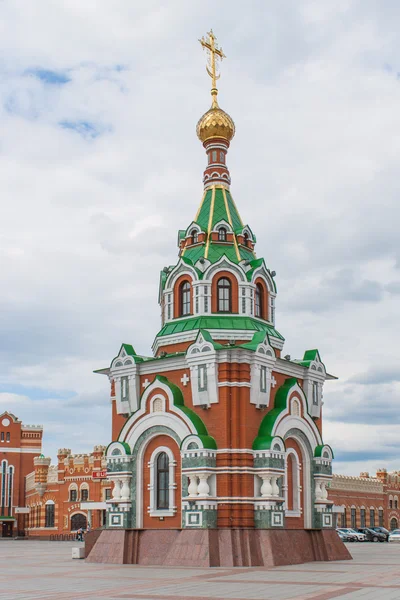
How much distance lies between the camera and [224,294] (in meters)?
28.4

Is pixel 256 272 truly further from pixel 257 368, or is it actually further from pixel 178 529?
pixel 178 529

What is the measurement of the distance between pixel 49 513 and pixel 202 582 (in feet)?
153

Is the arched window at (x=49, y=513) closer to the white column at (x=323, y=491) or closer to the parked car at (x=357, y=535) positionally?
the parked car at (x=357, y=535)

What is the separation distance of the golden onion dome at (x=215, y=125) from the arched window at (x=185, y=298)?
654cm

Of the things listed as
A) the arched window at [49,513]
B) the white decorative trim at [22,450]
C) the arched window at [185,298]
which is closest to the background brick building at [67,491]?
the arched window at [49,513]

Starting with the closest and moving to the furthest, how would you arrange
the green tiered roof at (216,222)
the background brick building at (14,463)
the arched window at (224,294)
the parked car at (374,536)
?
the arched window at (224,294), the green tiered roof at (216,222), the parked car at (374,536), the background brick building at (14,463)

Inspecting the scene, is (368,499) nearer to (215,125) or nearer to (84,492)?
(84,492)

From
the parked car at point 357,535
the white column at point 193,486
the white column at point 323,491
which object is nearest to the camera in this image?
the white column at point 193,486

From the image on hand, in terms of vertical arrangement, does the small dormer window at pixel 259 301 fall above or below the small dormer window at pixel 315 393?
above

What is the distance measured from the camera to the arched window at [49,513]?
61666 millimetres

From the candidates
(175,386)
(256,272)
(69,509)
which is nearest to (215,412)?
(175,386)

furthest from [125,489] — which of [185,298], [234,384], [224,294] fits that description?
[224,294]

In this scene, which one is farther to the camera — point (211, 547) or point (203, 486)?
point (203, 486)

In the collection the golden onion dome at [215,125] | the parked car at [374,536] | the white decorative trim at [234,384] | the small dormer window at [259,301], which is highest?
the golden onion dome at [215,125]
